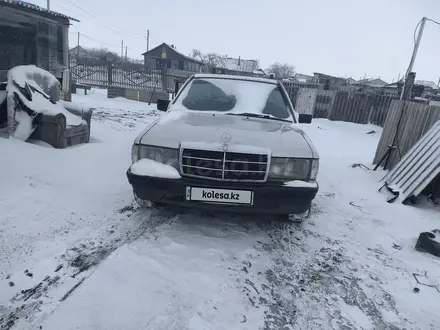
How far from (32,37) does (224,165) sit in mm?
9377

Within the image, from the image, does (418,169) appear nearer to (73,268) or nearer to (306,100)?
(73,268)

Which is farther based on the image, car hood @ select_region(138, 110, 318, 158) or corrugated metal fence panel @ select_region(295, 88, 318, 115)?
corrugated metal fence panel @ select_region(295, 88, 318, 115)

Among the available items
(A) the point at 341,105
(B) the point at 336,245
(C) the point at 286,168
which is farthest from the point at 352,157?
(A) the point at 341,105

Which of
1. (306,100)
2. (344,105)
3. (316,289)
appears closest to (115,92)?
(306,100)

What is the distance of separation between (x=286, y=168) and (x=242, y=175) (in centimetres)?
44

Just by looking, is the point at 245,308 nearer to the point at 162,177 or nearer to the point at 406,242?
the point at 162,177

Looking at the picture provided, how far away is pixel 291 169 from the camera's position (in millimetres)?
2873

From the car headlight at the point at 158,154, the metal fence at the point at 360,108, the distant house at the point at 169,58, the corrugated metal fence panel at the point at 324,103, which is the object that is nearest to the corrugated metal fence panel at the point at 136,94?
the corrugated metal fence panel at the point at 324,103

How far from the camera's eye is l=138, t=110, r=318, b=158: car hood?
2.85 meters

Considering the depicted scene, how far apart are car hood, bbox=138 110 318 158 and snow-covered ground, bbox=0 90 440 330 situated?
3.15 ft

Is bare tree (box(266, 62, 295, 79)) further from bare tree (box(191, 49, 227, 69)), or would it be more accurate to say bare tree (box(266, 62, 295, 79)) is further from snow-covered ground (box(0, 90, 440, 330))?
snow-covered ground (box(0, 90, 440, 330))

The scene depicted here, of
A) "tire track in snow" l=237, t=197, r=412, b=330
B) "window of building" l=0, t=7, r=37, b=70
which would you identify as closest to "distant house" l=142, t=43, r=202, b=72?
"window of building" l=0, t=7, r=37, b=70

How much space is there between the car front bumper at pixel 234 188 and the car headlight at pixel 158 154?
7.5 inches

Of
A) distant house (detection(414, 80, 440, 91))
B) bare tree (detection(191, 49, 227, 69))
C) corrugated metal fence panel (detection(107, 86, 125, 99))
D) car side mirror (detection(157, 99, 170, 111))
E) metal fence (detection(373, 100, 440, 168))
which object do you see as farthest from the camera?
bare tree (detection(191, 49, 227, 69))
